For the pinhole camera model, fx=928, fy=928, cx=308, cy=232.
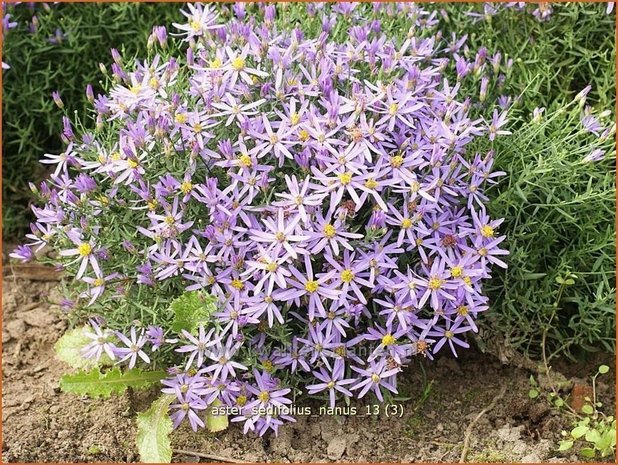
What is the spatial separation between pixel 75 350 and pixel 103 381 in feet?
0.86

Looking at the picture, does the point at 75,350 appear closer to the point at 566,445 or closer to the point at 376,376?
the point at 376,376

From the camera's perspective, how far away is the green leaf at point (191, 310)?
291 cm

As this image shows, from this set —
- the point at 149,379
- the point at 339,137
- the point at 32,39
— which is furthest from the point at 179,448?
the point at 32,39

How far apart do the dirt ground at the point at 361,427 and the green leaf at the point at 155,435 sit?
109 millimetres

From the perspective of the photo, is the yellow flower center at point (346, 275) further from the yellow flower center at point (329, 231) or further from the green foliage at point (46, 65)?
the green foliage at point (46, 65)

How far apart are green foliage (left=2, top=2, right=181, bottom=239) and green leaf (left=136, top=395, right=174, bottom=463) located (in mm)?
1628

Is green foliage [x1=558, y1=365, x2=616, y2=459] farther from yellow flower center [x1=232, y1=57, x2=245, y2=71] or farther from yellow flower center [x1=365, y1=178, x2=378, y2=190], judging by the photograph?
yellow flower center [x1=232, y1=57, x2=245, y2=71]

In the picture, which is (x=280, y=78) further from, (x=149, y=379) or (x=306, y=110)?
(x=149, y=379)

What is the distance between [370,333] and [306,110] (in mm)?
766

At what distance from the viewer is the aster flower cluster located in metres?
2.94

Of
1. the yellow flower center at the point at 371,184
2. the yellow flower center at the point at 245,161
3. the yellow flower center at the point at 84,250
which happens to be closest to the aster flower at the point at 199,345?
the yellow flower center at the point at 84,250

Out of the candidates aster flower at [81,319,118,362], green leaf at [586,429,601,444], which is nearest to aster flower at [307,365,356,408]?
aster flower at [81,319,118,362]

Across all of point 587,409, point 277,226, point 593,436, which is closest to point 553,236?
point 587,409

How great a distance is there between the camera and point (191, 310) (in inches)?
116
